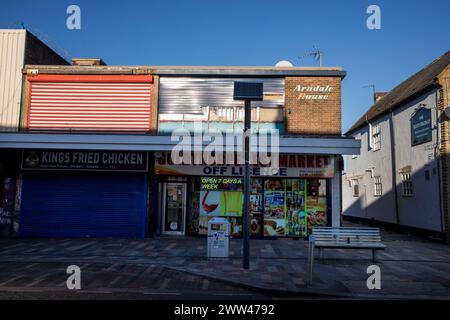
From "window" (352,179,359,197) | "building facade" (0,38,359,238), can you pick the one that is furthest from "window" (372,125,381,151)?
"building facade" (0,38,359,238)

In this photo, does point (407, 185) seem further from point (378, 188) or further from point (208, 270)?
point (208, 270)

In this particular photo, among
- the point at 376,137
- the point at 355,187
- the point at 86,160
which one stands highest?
the point at 376,137

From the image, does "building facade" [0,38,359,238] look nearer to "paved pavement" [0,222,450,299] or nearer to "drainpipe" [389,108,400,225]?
"paved pavement" [0,222,450,299]

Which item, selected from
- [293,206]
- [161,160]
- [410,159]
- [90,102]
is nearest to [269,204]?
[293,206]

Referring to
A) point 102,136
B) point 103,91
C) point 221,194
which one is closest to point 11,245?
point 102,136

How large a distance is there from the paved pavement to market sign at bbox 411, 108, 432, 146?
15.3 ft

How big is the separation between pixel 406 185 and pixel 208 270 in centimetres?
1222

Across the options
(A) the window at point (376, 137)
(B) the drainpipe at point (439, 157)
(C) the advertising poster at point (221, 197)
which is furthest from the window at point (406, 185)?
(C) the advertising poster at point (221, 197)

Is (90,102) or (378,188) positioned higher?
(90,102)

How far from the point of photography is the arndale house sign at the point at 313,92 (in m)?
13.3

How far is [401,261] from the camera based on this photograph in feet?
31.0

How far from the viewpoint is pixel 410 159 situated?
15.6 metres
